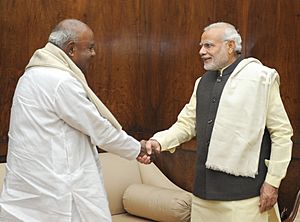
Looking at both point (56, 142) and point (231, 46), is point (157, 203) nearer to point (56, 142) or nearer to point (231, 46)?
point (231, 46)

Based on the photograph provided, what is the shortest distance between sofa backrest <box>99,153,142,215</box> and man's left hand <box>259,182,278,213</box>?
1.54 m

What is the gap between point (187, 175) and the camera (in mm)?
4199

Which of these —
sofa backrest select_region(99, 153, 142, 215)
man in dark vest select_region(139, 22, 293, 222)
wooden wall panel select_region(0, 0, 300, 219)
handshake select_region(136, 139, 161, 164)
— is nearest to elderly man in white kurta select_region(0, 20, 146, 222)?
handshake select_region(136, 139, 161, 164)

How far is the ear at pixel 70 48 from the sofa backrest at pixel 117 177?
1621mm

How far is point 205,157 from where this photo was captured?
113 inches

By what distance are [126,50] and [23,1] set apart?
3.09ft

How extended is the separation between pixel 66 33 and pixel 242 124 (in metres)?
0.94

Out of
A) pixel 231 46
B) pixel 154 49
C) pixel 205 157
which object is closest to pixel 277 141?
pixel 205 157

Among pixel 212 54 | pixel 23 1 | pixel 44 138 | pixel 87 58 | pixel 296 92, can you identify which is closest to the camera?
pixel 44 138

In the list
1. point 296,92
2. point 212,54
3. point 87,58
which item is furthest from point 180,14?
point 87,58

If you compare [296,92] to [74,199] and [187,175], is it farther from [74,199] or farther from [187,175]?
[74,199]

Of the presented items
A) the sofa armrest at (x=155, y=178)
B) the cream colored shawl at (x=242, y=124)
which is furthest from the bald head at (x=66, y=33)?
the sofa armrest at (x=155, y=178)

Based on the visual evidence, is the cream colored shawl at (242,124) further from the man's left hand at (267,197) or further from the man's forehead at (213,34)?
the man's forehead at (213,34)

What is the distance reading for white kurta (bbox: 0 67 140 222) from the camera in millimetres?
2490
